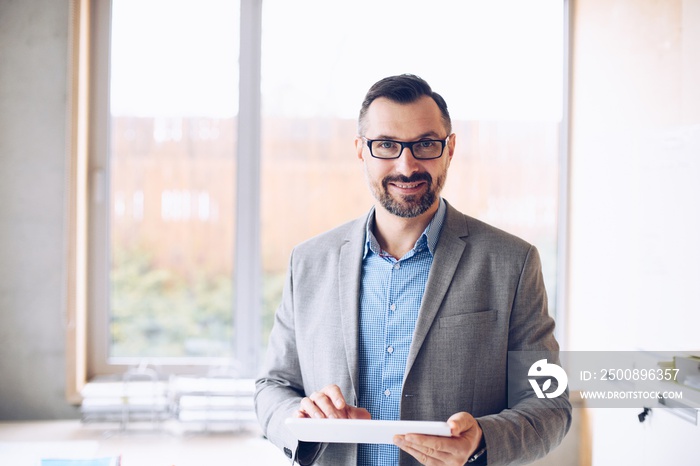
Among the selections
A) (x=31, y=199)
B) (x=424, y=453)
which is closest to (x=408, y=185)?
(x=424, y=453)

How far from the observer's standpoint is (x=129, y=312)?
2932mm

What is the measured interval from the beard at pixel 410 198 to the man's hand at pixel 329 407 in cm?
49

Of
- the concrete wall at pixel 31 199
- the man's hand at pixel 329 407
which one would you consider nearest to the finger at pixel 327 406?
the man's hand at pixel 329 407

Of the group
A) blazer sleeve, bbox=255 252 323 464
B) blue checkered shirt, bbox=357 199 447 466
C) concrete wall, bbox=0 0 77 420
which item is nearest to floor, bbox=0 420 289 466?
concrete wall, bbox=0 0 77 420

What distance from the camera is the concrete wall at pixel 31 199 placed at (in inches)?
107

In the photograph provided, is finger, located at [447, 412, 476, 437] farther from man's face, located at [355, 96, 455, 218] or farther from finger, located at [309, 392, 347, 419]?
man's face, located at [355, 96, 455, 218]

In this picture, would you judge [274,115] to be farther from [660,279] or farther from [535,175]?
[660,279]

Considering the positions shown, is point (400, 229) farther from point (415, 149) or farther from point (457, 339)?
point (457, 339)

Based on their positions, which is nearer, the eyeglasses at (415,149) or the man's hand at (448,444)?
the man's hand at (448,444)

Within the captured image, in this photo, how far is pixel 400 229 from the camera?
1714mm

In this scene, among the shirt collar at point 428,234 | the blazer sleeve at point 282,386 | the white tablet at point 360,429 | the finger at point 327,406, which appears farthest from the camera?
the shirt collar at point 428,234

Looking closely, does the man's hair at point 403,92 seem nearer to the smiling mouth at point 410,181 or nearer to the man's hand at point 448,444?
the smiling mouth at point 410,181

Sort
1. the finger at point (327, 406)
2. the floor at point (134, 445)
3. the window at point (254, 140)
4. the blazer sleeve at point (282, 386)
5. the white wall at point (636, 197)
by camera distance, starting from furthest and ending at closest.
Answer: the window at point (254, 140), the floor at point (134, 445), the white wall at point (636, 197), the blazer sleeve at point (282, 386), the finger at point (327, 406)

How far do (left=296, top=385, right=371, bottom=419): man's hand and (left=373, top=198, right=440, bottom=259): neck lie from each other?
0.45 meters
